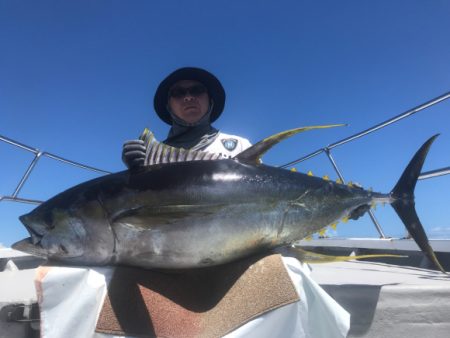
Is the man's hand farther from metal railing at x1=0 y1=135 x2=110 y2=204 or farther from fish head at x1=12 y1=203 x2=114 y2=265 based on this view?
metal railing at x1=0 y1=135 x2=110 y2=204

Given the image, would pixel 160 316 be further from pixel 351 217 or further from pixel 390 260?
pixel 390 260

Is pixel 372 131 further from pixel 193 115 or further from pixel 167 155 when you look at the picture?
pixel 167 155

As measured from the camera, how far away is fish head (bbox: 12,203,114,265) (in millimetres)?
1619

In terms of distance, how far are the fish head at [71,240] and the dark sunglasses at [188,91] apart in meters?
1.90

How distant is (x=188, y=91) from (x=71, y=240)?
2010 mm

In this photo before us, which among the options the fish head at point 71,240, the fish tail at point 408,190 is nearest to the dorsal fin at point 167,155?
the fish head at point 71,240

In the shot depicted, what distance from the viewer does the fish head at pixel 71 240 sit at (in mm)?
1619

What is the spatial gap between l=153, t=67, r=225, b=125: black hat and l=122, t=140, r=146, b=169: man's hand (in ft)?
5.18

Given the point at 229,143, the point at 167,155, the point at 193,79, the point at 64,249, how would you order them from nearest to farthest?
the point at 64,249
the point at 167,155
the point at 229,143
the point at 193,79

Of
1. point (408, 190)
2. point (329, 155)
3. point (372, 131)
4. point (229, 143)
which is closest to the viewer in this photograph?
point (408, 190)

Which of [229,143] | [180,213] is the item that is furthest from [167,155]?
[229,143]

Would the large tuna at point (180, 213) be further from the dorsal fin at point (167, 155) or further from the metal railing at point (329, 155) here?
the metal railing at point (329, 155)

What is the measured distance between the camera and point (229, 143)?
127 inches

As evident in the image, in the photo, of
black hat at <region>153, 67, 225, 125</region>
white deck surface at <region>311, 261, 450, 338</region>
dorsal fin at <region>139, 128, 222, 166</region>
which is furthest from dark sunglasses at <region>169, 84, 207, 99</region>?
white deck surface at <region>311, 261, 450, 338</region>
